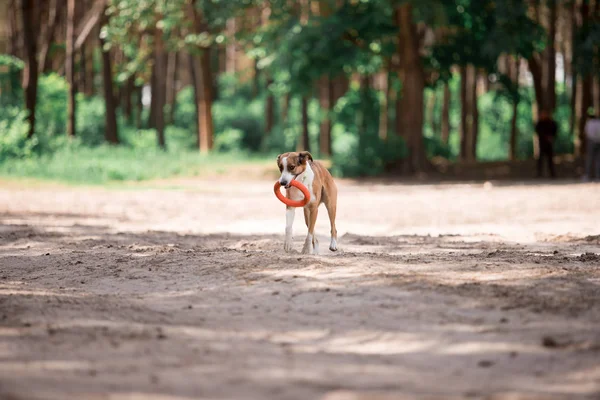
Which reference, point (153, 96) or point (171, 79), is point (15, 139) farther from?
point (171, 79)

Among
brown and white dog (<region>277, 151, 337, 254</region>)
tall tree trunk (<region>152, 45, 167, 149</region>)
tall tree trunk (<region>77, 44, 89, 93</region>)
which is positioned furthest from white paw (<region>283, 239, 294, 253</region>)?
tall tree trunk (<region>77, 44, 89, 93</region>)

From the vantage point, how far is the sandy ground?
504 cm

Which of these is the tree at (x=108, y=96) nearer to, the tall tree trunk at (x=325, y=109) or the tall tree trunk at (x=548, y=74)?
the tall tree trunk at (x=325, y=109)

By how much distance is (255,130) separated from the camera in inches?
1742

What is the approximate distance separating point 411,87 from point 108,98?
13.3m

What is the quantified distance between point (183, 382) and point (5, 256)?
20.7 feet

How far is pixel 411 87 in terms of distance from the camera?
28.5 m

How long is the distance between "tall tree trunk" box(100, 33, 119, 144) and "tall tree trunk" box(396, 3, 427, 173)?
12694 millimetres

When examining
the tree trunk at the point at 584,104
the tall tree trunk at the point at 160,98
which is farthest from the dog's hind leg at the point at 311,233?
the tall tree trunk at the point at 160,98

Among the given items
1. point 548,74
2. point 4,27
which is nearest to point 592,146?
point 548,74

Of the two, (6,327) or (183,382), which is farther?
(6,327)

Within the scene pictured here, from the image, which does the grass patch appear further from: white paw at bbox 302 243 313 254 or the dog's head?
the dog's head

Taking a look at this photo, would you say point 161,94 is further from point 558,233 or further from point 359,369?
point 359,369

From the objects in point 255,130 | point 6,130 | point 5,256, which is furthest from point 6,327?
point 255,130
